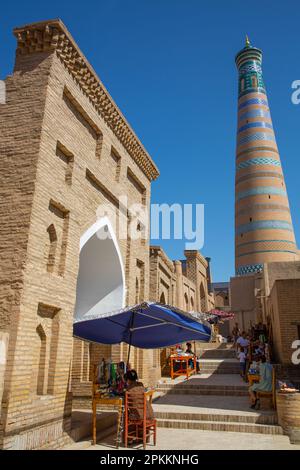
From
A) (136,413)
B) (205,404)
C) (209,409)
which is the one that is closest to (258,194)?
(205,404)

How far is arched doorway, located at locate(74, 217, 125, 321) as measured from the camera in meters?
8.84

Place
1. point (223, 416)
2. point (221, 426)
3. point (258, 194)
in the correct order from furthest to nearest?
1. point (258, 194)
2. point (223, 416)
3. point (221, 426)

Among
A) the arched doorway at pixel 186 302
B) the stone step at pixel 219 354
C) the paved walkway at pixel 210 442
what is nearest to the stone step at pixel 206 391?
the paved walkway at pixel 210 442

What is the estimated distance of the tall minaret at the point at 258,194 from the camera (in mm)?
→ 26047

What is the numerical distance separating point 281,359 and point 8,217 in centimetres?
803

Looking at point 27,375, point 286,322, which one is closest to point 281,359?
point 286,322

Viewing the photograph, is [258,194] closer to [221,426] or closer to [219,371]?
[219,371]

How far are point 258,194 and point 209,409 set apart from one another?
2134 cm

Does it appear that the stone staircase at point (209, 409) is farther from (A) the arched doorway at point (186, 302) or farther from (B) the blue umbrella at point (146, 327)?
(A) the arched doorway at point (186, 302)

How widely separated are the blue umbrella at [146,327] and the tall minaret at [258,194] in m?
18.6

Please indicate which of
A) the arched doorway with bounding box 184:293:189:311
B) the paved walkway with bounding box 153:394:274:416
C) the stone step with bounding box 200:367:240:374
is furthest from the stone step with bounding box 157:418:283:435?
the arched doorway with bounding box 184:293:189:311

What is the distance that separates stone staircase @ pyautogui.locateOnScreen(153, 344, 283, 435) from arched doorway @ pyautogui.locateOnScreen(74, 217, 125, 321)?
2476 mm

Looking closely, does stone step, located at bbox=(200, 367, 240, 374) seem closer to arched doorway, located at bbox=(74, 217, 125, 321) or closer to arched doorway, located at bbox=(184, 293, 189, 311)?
arched doorway, located at bbox=(74, 217, 125, 321)

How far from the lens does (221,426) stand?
689 centimetres
